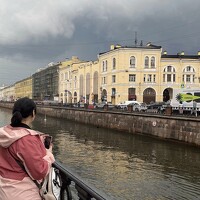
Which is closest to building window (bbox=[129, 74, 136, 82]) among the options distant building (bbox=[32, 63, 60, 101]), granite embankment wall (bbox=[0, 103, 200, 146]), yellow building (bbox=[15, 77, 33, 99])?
granite embankment wall (bbox=[0, 103, 200, 146])

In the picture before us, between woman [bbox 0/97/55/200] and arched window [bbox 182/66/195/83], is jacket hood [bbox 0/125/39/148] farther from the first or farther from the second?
arched window [bbox 182/66/195/83]

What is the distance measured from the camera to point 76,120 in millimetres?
50000

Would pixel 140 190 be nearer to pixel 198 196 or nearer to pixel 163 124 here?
pixel 198 196

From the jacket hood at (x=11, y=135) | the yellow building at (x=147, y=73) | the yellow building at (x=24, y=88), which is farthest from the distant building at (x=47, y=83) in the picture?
the jacket hood at (x=11, y=135)

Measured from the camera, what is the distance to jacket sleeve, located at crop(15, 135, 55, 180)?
2.73 metres

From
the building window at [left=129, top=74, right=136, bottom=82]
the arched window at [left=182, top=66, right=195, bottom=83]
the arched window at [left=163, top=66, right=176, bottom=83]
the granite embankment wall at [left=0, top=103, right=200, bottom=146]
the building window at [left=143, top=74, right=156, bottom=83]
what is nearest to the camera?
the granite embankment wall at [left=0, top=103, right=200, bottom=146]

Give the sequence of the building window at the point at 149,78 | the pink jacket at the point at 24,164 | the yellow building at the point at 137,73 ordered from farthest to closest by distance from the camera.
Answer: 1. the building window at the point at 149,78
2. the yellow building at the point at 137,73
3. the pink jacket at the point at 24,164

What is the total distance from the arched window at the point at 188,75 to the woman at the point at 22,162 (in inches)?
2431

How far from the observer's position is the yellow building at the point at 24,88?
150200 mm

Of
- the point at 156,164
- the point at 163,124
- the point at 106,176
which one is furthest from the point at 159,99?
the point at 106,176

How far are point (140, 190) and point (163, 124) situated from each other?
670 inches

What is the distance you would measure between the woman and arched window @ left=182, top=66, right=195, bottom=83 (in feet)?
203

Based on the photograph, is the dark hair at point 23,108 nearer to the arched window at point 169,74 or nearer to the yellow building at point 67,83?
the arched window at point 169,74

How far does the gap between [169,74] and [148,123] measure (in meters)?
32.4
